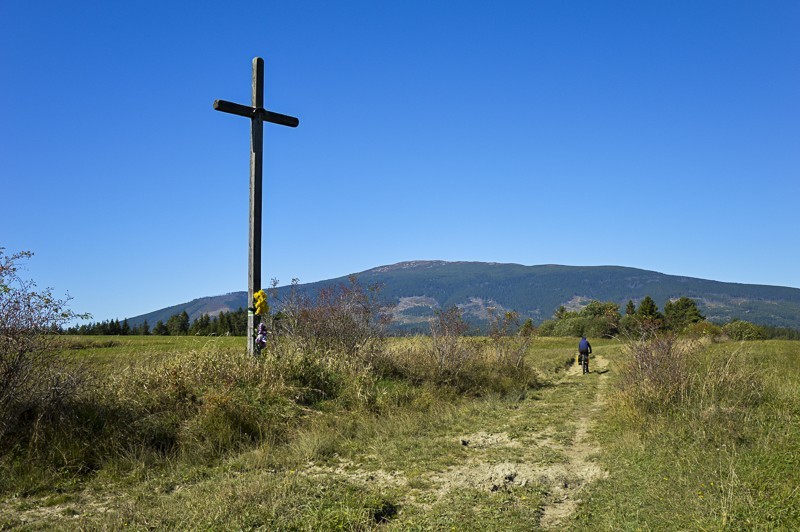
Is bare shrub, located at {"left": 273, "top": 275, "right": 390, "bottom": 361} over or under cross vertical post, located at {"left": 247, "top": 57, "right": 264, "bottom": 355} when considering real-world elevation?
under

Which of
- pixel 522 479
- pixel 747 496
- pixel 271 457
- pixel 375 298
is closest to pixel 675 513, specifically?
pixel 747 496

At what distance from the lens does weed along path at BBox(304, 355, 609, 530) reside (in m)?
5.65

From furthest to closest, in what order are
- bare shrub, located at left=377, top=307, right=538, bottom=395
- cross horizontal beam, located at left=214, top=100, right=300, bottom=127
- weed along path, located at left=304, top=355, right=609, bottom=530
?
bare shrub, located at left=377, top=307, right=538, bottom=395 < cross horizontal beam, located at left=214, top=100, right=300, bottom=127 < weed along path, located at left=304, top=355, right=609, bottom=530

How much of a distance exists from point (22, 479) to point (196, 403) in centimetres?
281

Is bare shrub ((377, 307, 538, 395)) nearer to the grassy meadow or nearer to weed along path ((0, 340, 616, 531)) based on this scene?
the grassy meadow

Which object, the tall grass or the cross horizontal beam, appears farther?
the cross horizontal beam

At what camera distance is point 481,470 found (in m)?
7.29

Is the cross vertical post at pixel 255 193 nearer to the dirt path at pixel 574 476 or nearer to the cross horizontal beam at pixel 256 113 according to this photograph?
the cross horizontal beam at pixel 256 113

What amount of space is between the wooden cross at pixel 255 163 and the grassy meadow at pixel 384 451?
4.00 ft

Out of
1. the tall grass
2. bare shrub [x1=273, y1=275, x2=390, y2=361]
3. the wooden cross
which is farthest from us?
bare shrub [x1=273, y1=275, x2=390, y2=361]

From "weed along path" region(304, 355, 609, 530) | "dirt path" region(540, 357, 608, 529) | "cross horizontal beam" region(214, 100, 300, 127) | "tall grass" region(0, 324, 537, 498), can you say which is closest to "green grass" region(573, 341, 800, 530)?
"dirt path" region(540, 357, 608, 529)

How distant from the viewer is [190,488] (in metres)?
6.41

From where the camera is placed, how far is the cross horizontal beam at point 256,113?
11273 mm

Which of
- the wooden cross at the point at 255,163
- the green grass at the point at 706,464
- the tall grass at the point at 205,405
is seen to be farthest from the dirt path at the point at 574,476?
the wooden cross at the point at 255,163
